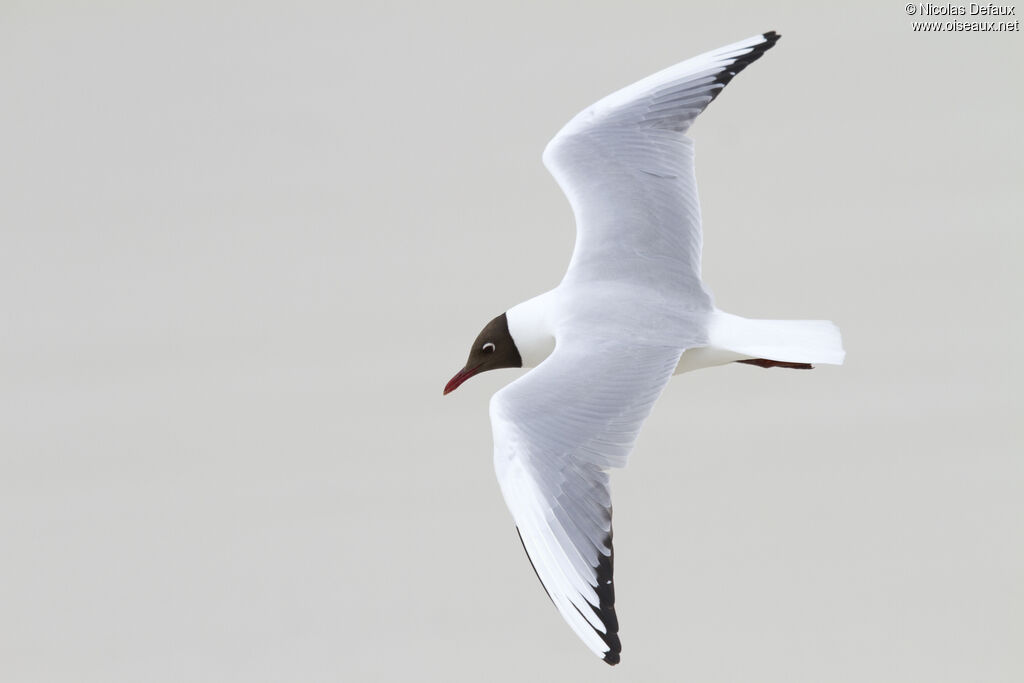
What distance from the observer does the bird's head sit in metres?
3.35

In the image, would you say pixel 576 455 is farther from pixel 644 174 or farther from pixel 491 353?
pixel 644 174

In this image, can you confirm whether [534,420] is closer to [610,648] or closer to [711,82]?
[610,648]

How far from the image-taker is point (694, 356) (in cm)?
306

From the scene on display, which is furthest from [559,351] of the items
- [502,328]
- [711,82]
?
[711,82]

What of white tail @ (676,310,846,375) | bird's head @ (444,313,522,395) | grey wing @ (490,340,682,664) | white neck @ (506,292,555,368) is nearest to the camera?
grey wing @ (490,340,682,664)

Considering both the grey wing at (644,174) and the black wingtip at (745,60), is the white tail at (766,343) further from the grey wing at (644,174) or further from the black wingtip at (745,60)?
the black wingtip at (745,60)

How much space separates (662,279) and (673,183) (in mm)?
286

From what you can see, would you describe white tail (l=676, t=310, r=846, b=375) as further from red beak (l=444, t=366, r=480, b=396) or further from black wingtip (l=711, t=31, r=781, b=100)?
black wingtip (l=711, t=31, r=781, b=100)

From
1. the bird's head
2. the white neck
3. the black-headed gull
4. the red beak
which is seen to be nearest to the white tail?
the black-headed gull

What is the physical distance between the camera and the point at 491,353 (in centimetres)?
339

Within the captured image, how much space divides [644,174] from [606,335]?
0.59 m

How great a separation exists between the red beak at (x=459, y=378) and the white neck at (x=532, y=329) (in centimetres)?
16

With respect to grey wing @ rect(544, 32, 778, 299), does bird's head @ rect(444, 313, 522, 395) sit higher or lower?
lower

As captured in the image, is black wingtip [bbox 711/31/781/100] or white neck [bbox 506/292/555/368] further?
black wingtip [bbox 711/31/781/100]
